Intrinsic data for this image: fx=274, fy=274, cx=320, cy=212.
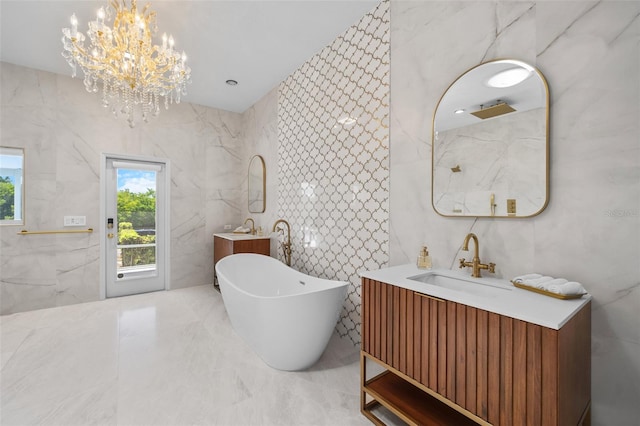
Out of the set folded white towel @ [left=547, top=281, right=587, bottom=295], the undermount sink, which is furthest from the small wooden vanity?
folded white towel @ [left=547, top=281, right=587, bottom=295]

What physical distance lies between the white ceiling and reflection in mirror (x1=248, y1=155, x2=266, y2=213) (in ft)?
3.72

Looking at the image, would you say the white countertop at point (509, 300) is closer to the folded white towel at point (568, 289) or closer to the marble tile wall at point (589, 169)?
the folded white towel at point (568, 289)

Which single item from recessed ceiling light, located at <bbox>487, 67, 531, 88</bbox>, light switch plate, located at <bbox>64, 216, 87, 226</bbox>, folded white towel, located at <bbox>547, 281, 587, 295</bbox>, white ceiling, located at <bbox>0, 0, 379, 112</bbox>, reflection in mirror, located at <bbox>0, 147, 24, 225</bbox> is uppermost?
white ceiling, located at <bbox>0, 0, 379, 112</bbox>

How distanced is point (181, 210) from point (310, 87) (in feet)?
8.65

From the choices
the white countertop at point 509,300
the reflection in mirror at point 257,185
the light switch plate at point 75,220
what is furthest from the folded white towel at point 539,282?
the light switch plate at point 75,220

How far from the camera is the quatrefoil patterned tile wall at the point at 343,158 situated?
86.7 inches

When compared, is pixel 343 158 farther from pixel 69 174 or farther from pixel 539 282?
pixel 69 174

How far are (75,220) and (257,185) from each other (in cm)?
225

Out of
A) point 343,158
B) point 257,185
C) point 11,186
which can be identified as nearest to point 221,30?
point 343,158

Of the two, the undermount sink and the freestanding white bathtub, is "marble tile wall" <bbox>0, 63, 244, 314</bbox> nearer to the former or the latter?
the freestanding white bathtub

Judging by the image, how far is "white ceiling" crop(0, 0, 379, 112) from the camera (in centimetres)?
223

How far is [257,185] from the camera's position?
13.2 feet


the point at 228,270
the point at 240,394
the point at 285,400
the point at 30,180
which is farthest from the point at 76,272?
the point at 285,400

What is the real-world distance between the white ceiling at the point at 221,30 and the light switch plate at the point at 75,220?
1.62m
